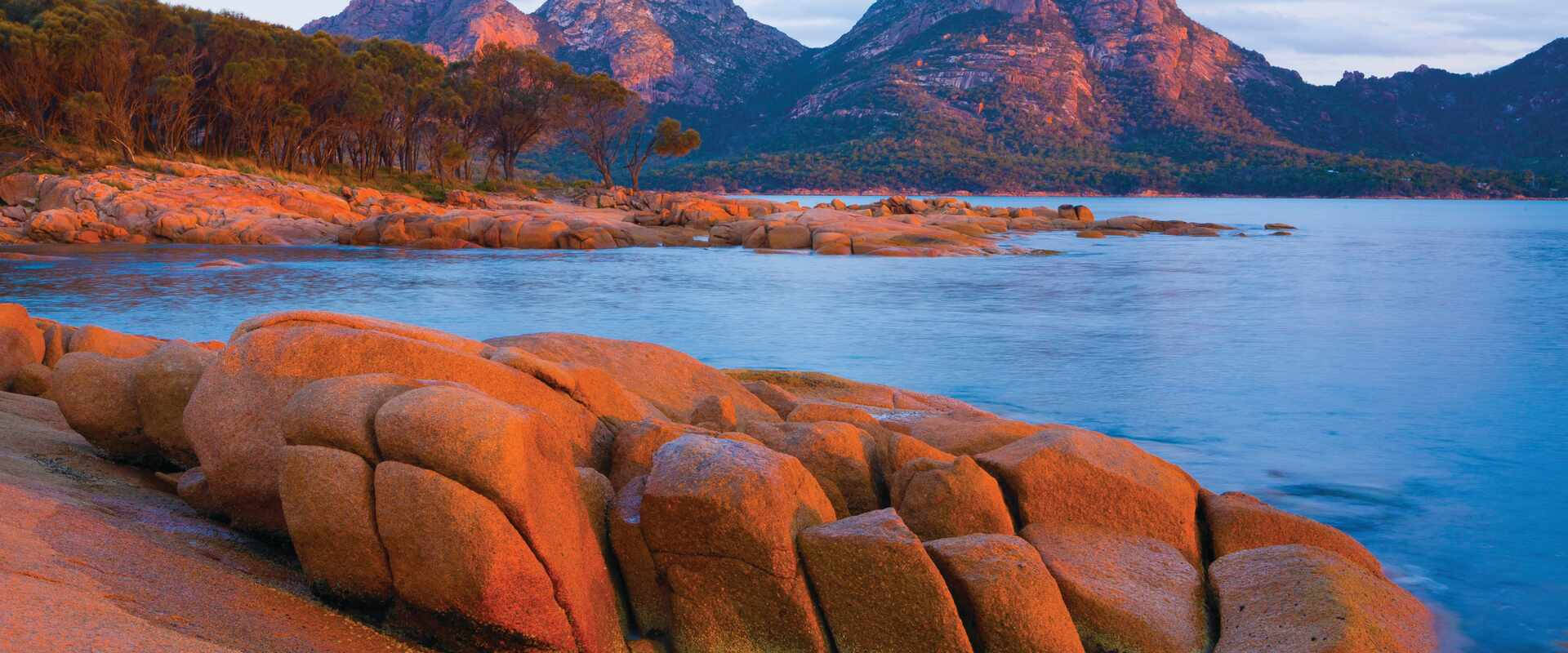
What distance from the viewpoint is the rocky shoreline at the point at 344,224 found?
43.2 meters

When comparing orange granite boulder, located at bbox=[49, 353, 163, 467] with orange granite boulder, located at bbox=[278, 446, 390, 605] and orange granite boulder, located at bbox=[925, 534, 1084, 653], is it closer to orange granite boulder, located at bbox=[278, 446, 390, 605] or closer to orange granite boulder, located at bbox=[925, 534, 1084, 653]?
orange granite boulder, located at bbox=[278, 446, 390, 605]

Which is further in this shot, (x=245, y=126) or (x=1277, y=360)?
(x=245, y=126)

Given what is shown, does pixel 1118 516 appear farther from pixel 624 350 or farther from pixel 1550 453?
pixel 1550 453

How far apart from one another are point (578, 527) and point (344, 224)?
46.6 m

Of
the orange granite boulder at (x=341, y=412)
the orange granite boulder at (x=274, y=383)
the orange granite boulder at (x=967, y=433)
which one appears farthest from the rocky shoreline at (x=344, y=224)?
the orange granite boulder at (x=341, y=412)

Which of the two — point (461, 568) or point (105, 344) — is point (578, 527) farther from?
point (105, 344)

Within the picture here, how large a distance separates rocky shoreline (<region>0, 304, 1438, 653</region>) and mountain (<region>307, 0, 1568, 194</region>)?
455 ft

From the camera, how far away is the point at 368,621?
5262 millimetres

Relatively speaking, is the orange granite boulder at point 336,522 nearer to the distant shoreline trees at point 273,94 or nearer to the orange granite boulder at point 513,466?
the orange granite boulder at point 513,466

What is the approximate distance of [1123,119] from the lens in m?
167

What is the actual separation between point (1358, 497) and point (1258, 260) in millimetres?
37356

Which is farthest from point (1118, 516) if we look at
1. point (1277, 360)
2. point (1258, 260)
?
point (1258, 260)

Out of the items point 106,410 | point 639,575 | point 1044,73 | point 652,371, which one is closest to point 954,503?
point 639,575

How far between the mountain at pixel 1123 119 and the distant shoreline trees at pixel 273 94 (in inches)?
2992
